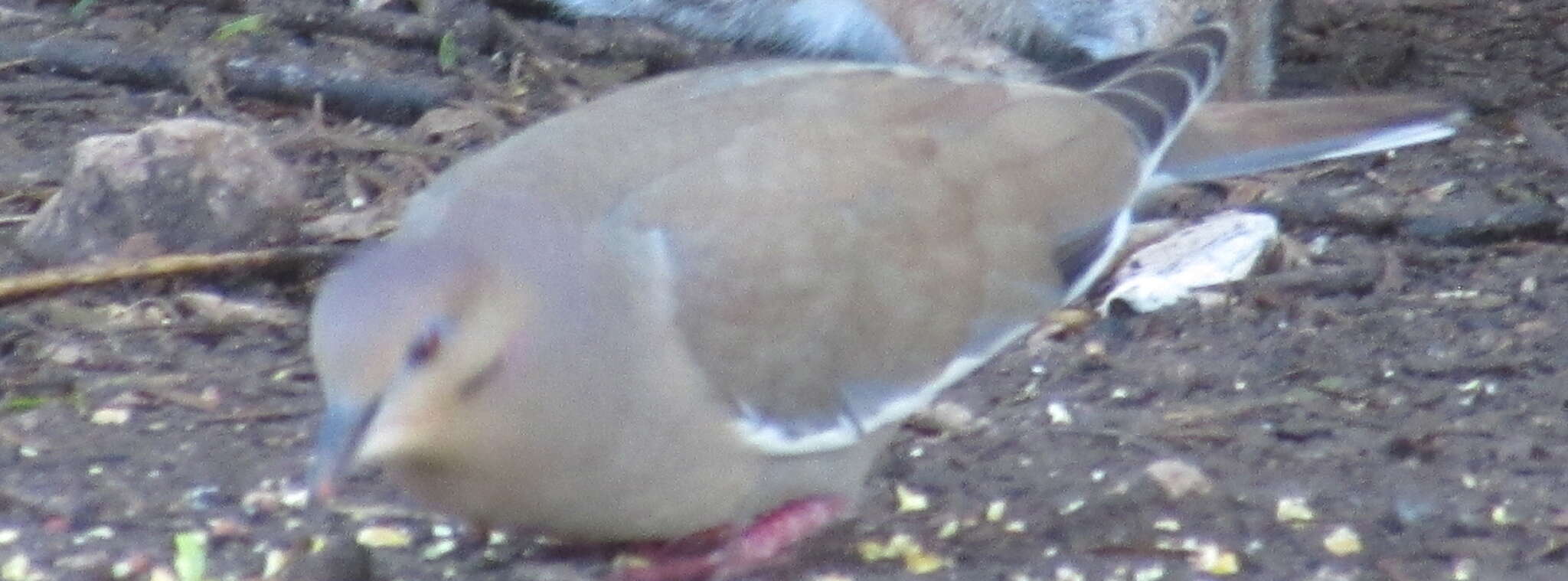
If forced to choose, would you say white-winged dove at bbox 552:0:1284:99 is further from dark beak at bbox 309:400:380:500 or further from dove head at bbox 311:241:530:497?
dark beak at bbox 309:400:380:500

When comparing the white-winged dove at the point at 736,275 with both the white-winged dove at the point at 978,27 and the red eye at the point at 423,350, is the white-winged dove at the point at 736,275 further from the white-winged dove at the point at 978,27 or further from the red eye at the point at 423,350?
the white-winged dove at the point at 978,27

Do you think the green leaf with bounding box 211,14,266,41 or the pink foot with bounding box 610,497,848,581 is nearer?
the pink foot with bounding box 610,497,848,581

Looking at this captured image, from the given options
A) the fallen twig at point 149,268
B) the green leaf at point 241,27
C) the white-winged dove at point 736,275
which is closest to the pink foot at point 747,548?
the white-winged dove at point 736,275

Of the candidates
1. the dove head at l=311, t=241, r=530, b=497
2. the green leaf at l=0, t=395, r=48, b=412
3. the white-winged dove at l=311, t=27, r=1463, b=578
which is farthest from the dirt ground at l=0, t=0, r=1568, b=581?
the dove head at l=311, t=241, r=530, b=497

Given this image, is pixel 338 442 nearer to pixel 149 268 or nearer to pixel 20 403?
pixel 20 403

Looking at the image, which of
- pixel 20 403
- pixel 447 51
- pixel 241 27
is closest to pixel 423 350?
pixel 20 403

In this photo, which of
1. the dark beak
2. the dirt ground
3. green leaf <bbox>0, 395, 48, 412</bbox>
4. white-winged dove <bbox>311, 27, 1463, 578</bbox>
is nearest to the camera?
the dark beak

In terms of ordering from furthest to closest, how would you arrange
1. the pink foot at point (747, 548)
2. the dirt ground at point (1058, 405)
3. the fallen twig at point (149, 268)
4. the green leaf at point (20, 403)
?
the fallen twig at point (149, 268) → the green leaf at point (20, 403) → the dirt ground at point (1058, 405) → the pink foot at point (747, 548)
